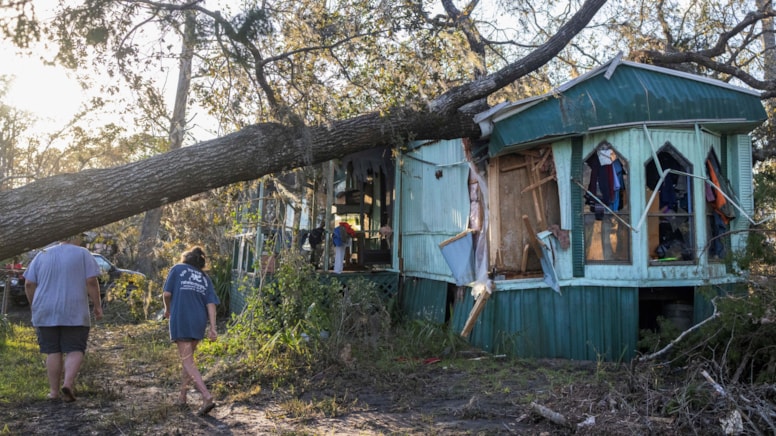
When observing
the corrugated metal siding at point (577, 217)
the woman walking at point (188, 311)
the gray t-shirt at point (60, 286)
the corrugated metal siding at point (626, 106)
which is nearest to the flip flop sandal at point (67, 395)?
the gray t-shirt at point (60, 286)

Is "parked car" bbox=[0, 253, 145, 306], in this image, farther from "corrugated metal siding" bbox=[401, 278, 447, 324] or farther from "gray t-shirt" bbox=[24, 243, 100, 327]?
"gray t-shirt" bbox=[24, 243, 100, 327]

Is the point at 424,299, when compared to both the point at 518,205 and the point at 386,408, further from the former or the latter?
the point at 386,408

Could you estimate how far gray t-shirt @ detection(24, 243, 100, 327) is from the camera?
672 cm

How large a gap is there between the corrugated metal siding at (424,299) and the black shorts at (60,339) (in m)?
5.29

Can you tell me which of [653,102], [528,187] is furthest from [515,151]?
[653,102]

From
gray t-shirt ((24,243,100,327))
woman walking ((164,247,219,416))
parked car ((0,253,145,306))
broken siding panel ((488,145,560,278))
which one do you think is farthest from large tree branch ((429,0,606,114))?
parked car ((0,253,145,306))

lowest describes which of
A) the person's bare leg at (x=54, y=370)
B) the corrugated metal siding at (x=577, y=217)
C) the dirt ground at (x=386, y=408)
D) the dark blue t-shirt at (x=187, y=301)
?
the dirt ground at (x=386, y=408)

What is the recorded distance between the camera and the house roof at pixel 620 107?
8.59m

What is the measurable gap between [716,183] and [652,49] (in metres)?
4.92

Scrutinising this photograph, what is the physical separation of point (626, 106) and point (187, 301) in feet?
20.0

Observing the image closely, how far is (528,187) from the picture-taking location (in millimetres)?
9453

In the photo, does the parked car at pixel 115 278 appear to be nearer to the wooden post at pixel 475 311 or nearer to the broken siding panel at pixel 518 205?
the wooden post at pixel 475 311

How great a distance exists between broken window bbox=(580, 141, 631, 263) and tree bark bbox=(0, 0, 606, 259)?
1625 mm

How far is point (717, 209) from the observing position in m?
8.95
